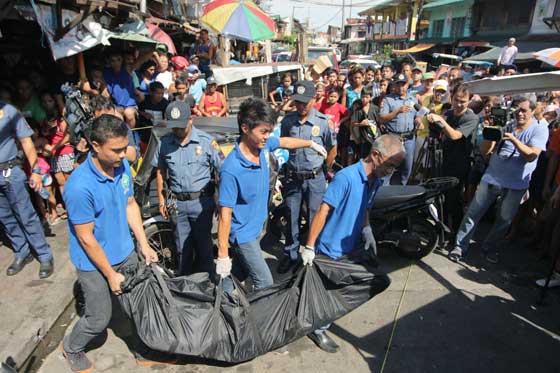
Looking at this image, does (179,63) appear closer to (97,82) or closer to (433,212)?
(97,82)

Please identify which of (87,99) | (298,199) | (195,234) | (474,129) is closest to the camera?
(195,234)

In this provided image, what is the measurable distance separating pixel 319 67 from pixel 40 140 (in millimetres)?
6032

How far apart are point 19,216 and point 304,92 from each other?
3217mm

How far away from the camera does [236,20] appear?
7.82 meters

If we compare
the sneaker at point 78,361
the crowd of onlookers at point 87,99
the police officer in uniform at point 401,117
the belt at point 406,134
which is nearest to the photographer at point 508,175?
the police officer in uniform at point 401,117

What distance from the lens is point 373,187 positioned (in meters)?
2.92

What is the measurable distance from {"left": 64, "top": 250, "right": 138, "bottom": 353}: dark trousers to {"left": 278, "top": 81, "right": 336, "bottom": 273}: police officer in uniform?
74.7 inches

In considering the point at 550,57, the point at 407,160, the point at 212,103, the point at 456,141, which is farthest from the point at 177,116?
the point at 550,57

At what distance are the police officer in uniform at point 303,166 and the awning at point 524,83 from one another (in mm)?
1884

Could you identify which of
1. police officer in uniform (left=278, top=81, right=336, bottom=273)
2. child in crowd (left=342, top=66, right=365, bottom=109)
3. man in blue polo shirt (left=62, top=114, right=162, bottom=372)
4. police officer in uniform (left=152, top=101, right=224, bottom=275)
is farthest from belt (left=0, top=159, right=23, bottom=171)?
child in crowd (left=342, top=66, right=365, bottom=109)

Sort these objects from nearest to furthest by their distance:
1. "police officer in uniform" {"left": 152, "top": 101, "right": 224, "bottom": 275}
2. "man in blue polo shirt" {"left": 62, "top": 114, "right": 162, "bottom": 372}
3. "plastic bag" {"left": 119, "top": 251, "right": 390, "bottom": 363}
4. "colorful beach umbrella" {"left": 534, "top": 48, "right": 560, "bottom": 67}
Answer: "man in blue polo shirt" {"left": 62, "top": 114, "right": 162, "bottom": 372} < "plastic bag" {"left": 119, "top": 251, "right": 390, "bottom": 363} < "police officer in uniform" {"left": 152, "top": 101, "right": 224, "bottom": 275} < "colorful beach umbrella" {"left": 534, "top": 48, "right": 560, "bottom": 67}

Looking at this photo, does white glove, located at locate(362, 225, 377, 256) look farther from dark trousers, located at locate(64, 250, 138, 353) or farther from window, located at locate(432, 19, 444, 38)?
window, located at locate(432, 19, 444, 38)

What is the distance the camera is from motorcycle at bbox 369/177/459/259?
407cm

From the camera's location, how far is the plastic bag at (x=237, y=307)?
2.51m
